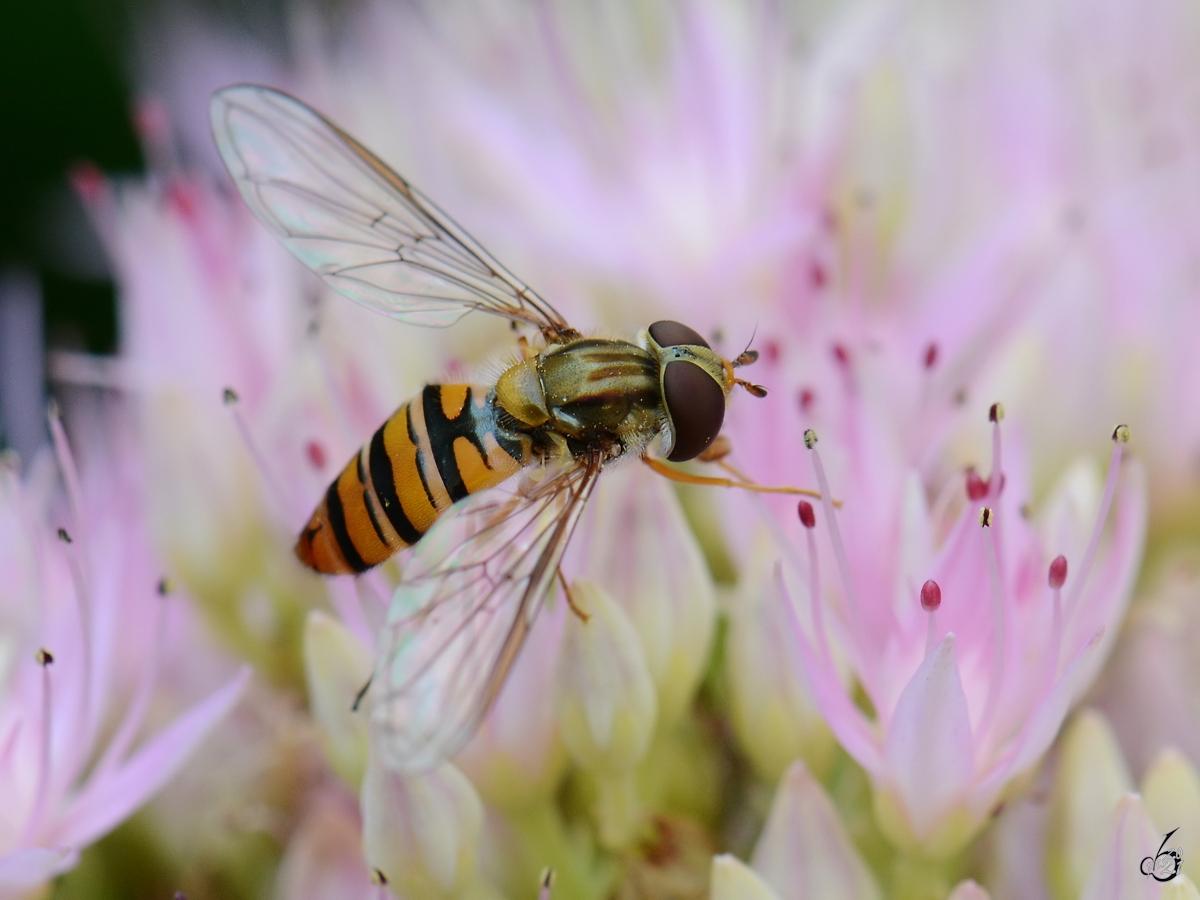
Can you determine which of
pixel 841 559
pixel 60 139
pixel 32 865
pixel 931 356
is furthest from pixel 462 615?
pixel 60 139

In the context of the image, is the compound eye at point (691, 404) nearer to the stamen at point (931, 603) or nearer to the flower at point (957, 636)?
the flower at point (957, 636)

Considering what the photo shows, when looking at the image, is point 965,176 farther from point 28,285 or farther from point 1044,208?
point 28,285

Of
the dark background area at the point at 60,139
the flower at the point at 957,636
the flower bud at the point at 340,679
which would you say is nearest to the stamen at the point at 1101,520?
the flower at the point at 957,636

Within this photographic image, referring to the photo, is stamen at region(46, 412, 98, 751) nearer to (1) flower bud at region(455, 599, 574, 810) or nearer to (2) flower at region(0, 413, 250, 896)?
(2) flower at region(0, 413, 250, 896)

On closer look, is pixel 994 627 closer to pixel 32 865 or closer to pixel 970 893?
pixel 970 893

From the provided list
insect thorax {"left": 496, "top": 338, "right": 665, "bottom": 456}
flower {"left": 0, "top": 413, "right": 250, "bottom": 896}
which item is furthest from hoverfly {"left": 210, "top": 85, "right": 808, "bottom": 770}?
flower {"left": 0, "top": 413, "right": 250, "bottom": 896}

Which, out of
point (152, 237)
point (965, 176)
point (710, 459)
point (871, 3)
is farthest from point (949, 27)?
point (152, 237)
